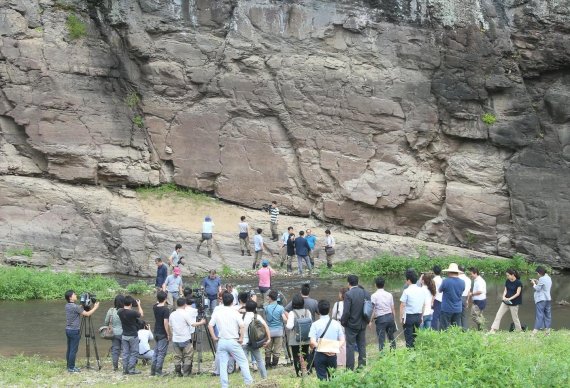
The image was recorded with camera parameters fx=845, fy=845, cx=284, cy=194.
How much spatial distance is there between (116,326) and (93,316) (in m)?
5.72

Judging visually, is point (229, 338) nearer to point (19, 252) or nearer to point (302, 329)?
point (302, 329)

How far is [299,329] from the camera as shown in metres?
13.4

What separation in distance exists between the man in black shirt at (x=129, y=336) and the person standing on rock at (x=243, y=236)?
41.7ft

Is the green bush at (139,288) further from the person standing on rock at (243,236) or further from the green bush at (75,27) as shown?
the green bush at (75,27)

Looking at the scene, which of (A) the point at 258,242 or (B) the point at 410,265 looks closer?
(A) the point at 258,242

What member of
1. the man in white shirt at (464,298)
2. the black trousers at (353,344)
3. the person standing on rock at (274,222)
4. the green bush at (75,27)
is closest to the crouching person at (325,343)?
the black trousers at (353,344)

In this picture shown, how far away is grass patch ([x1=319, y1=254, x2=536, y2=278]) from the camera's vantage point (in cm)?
2803

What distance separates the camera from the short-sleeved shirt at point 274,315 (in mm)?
14680

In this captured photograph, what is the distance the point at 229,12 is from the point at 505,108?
10823 millimetres

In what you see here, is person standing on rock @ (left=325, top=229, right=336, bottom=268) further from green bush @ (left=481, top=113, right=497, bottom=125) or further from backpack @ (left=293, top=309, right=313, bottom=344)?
backpack @ (left=293, top=309, right=313, bottom=344)

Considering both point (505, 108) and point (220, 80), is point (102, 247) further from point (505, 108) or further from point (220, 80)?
point (505, 108)

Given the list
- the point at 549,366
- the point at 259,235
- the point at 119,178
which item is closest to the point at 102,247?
the point at 119,178

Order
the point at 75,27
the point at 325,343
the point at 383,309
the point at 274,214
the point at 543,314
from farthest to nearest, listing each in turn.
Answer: the point at 75,27 → the point at 274,214 → the point at 543,314 → the point at 383,309 → the point at 325,343

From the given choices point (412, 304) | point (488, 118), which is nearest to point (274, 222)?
point (488, 118)
